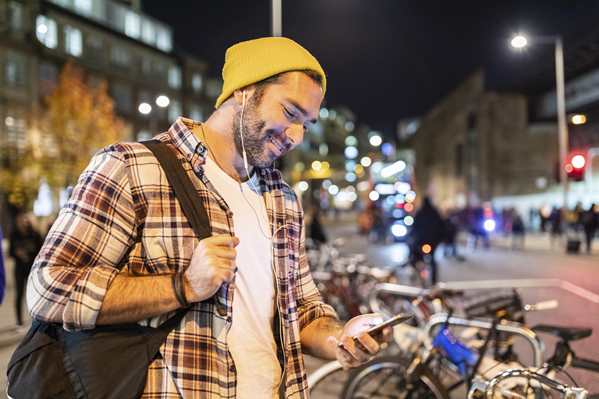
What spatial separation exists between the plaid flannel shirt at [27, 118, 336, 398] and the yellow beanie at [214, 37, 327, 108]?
24cm

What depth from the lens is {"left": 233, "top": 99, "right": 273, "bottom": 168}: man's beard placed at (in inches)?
69.9

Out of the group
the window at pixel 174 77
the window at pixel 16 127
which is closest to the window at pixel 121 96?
the window at pixel 174 77

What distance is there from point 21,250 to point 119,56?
45984 mm

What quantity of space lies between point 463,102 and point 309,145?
172 feet

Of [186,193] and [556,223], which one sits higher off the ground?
[186,193]

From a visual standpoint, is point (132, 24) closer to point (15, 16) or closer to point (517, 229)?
point (15, 16)

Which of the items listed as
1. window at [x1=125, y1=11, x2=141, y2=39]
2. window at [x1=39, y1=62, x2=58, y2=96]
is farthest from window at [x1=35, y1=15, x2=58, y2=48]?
window at [x1=125, y1=11, x2=141, y2=39]

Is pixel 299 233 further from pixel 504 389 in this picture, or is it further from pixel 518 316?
pixel 518 316

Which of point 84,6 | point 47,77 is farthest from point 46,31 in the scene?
point 84,6

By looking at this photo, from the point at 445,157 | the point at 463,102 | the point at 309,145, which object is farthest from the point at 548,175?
the point at 309,145

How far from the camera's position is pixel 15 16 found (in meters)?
37.8

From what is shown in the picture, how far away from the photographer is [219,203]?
67.2 inches

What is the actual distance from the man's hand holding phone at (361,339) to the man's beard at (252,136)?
60 cm

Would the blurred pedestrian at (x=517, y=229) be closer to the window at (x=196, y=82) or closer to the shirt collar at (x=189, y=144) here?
the shirt collar at (x=189, y=144)
